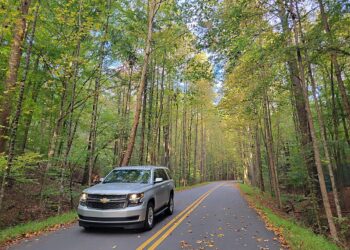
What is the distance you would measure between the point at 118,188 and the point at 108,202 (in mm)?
530

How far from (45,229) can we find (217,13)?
10546 millimetres

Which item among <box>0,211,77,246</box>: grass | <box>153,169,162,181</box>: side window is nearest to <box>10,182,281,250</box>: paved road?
<box>0,211,77,246</box>: grass

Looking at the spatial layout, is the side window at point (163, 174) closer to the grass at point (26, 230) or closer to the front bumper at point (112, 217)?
the front bumper at point (112, 217)

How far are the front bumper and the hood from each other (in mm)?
472

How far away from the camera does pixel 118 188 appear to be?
786cm

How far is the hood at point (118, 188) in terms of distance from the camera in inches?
299

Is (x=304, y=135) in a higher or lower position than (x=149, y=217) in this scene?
higher

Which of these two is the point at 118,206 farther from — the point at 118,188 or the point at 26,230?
the point at 26,230

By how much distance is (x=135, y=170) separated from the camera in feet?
31.5

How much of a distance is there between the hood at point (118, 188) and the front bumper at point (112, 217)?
47 cm

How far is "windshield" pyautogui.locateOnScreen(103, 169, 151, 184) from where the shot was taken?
9.00 metres

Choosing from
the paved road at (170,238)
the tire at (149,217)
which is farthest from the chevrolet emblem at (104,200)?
the tire at (149,217)

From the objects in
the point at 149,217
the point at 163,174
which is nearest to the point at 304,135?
the point at 163,174

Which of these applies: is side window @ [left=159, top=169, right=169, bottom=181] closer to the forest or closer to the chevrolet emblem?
the chevrolet emblem
